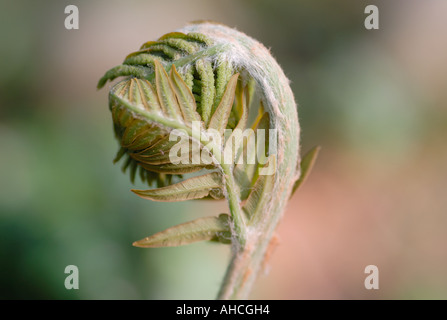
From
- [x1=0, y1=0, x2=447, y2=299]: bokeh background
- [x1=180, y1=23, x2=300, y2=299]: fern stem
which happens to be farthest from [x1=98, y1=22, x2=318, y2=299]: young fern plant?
[x1=0, y1=0, x2=447, y2=299]: bokeh background

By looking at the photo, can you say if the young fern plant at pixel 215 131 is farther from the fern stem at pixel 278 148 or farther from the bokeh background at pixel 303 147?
the bokeh background at pixel 303 147

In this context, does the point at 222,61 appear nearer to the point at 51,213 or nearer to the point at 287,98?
the point at 287,98

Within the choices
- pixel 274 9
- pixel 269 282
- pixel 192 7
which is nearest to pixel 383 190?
pixel 269 282

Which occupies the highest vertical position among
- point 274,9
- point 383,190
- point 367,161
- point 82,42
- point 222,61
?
point 274,9

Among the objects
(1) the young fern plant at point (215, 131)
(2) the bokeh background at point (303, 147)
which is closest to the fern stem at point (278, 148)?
(1) the young fern plant at point (215, 131)

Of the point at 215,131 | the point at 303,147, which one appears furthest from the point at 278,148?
the point at 303,147

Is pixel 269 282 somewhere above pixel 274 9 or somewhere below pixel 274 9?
below

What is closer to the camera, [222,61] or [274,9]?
[222,61]
